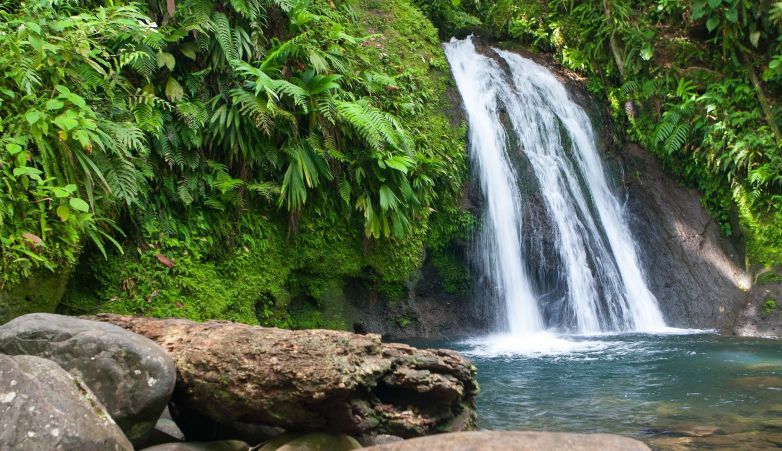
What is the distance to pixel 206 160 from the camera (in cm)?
660

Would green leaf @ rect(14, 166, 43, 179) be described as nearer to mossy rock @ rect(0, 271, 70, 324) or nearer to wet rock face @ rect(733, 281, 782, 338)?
mossy rock @ rect(0, 271, 70, 324)

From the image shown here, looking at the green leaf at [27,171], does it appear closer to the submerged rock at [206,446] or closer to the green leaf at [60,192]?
the green leaf at [60,192]

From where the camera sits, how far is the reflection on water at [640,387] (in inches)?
186

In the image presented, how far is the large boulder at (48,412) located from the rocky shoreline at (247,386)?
0.03ft

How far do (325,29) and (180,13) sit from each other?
2007 millimetres

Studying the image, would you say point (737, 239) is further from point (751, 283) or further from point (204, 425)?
point (204, 425)

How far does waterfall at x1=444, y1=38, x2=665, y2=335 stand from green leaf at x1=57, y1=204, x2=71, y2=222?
6139 millimetres

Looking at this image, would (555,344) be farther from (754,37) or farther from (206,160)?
(754,37)

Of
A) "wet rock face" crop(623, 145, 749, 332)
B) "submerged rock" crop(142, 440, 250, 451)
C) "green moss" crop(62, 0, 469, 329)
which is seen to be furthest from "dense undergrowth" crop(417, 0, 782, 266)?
"submerged rock" crop(142, 440, 250, 451)

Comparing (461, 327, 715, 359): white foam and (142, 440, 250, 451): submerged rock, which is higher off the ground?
(461, 327, 715, 359): white foam

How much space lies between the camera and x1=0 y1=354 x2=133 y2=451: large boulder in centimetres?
278

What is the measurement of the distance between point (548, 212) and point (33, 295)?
7.54 metres

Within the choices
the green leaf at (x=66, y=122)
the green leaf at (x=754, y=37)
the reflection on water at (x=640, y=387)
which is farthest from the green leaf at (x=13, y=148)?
the green leaf at (x=754, y=37)

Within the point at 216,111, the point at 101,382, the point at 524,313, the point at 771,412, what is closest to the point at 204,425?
the point at 101,382
